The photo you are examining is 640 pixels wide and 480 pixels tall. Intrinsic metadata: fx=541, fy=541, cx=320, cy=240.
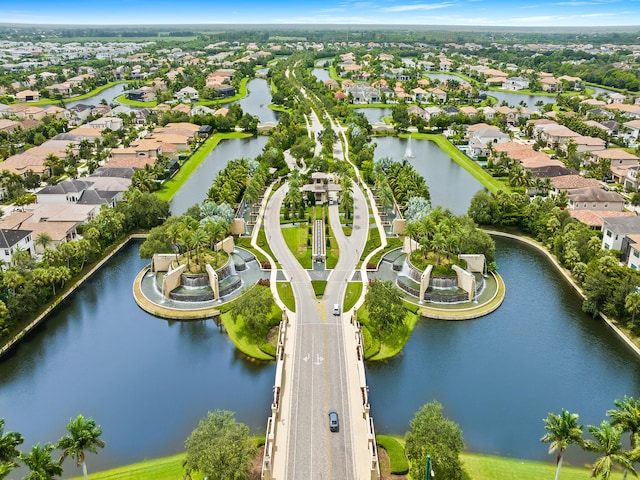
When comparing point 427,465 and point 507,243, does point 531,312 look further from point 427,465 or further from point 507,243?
point 427,465

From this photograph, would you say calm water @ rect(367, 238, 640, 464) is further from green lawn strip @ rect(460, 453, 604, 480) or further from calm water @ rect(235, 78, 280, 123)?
calm water @ rect(235, 78, 280, 123)

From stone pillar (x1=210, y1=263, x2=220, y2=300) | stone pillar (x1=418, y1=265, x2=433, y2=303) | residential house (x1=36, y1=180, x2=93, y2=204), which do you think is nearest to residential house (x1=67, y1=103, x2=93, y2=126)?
residential house (x1=36, y1=180, x2=93, y2=204)

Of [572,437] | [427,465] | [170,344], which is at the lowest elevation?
[170,344]

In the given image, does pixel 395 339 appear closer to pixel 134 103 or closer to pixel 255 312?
pixel 255 312

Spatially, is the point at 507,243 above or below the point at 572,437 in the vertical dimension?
below

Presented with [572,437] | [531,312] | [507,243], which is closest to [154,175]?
[507,243]

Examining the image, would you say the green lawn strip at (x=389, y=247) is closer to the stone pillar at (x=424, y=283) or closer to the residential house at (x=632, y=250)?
the stone pillar at (x=424, y=283)

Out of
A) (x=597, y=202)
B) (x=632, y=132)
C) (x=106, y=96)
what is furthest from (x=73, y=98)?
(x=632, y=132)
